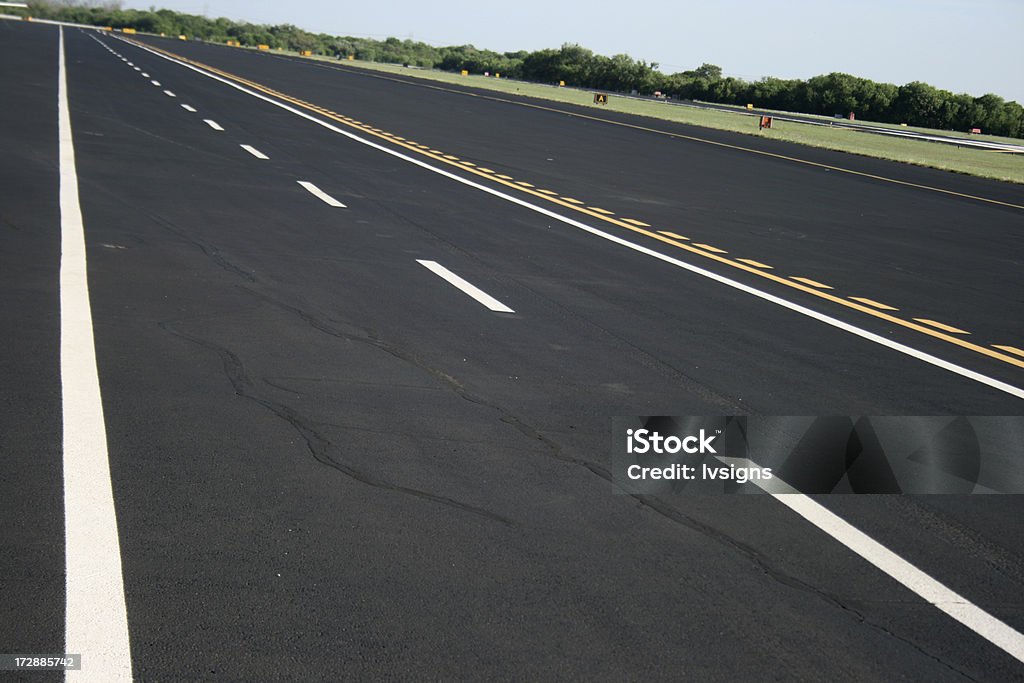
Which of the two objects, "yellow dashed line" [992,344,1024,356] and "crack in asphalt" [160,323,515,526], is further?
"yellow dashed line" [992,344,1024,356]

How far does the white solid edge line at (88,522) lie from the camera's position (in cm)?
408

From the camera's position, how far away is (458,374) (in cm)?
796

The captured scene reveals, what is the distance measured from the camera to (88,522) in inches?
200

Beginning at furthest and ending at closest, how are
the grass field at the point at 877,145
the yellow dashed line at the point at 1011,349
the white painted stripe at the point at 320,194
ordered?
1. the grass field at the point at 877,145
2. the white painted stripe at the point at 320,194
3. the yellow dashed line at the point at 1011,349

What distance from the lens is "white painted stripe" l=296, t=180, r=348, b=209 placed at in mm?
16228

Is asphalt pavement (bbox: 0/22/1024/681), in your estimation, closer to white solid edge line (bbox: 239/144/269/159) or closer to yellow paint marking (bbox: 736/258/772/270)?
yellow paint marking (bbox: 736/258/772/270)

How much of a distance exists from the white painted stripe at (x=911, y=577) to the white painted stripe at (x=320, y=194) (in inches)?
432

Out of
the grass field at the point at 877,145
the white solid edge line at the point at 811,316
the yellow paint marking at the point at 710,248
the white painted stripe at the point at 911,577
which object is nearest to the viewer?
the white painted stripe at the point at 911,577

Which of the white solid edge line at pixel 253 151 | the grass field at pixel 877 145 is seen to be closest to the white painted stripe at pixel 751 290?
the white solid edge line at pixel 253 151

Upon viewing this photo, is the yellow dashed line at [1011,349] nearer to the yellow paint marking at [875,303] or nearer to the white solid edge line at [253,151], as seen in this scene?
the yellow paint marking at [875,303]

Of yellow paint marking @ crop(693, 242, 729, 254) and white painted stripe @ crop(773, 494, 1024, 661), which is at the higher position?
white painted stripe @ crop(773, 494, 1024, 661)

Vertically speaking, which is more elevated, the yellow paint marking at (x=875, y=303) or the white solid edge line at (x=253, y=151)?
the yellow paint marking at (x=875, y=303)

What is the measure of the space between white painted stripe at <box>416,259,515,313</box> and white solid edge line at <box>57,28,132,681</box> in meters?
3.19

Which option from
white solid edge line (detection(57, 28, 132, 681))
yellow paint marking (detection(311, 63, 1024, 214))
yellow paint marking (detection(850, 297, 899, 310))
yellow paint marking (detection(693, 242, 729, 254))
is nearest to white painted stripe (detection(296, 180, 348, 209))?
yellow paint marking (detection(693, 242, 729, 254))
